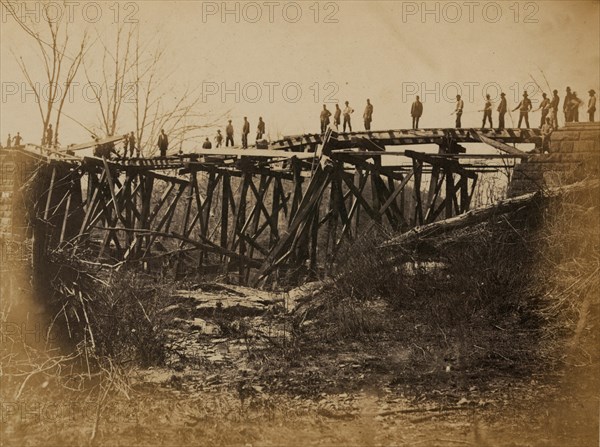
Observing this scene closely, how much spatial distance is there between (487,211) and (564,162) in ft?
4.98

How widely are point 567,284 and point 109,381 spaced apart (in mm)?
5124

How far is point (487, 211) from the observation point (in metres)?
7.24

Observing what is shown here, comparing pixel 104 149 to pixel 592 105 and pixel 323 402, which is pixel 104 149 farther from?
pixel 592 105

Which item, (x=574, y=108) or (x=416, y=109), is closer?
(x=574, y=108)

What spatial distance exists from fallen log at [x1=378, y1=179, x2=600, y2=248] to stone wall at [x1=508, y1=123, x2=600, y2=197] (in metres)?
0.40

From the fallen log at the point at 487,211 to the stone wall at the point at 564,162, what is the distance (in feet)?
1.30

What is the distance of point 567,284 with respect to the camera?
20.4 ft

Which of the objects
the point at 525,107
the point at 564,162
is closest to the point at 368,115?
the point at 525,107

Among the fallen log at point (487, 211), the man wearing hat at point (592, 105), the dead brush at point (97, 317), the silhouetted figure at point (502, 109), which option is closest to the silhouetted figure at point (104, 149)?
the dead brush at point (97, 317)

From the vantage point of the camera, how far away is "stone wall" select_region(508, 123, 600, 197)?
7406mm

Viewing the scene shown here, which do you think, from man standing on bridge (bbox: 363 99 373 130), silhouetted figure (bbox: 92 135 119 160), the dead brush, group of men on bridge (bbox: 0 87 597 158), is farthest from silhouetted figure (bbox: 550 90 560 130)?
silhouetted figure (bbox: 92 135 119 160)

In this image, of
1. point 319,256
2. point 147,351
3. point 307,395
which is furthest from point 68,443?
point 319,256

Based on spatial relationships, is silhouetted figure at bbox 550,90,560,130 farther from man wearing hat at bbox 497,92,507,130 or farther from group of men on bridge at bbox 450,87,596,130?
man wearing hat at bbox 497,92,507,130

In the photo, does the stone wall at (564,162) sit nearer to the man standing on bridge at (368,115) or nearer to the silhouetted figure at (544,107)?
the silhouetted figure at (544,107)
